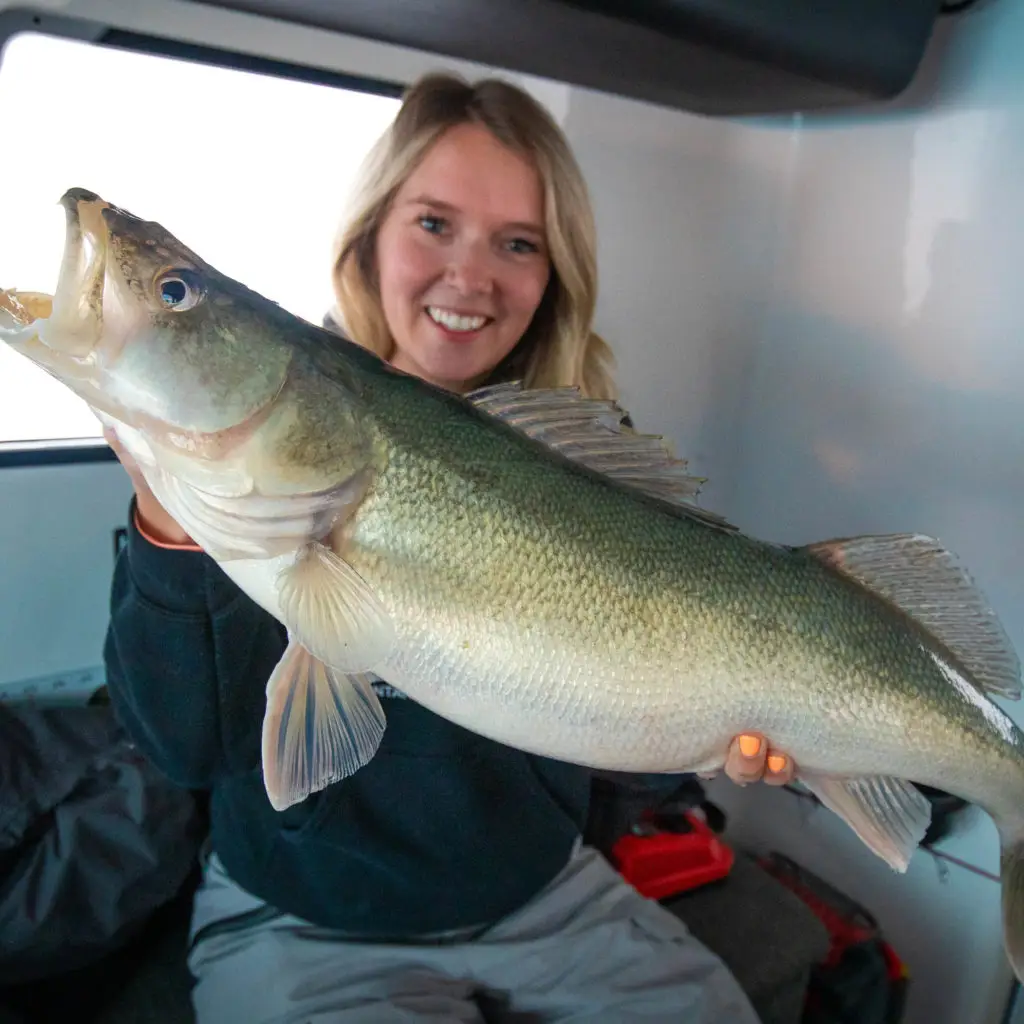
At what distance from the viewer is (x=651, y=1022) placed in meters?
1.21

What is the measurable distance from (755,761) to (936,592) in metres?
0.31

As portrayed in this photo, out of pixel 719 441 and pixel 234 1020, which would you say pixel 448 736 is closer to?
pixel 234 1020

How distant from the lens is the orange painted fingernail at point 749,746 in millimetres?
887

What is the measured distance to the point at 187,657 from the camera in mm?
893

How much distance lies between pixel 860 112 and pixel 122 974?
234 cm

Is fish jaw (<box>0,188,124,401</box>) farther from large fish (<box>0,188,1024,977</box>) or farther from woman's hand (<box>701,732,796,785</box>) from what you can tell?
woman's hand (<box>701,732,796,785</box>)

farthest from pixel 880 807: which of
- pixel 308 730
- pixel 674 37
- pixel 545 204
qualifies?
pixel 674 37

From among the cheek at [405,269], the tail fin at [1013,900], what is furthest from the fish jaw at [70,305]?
the tail fin at [1013,900]

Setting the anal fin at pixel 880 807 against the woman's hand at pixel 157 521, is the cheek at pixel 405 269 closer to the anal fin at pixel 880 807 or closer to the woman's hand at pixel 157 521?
the woman's hand at pixel 157 521

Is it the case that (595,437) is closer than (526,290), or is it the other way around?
(595,437)

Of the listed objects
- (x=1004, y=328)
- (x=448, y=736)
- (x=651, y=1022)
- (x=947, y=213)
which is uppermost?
(x=947, y=213)

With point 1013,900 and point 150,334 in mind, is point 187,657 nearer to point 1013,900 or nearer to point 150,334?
point 150,334

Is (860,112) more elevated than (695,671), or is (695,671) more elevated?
(860,112)

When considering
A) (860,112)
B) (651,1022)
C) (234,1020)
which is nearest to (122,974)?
(234,1020)
